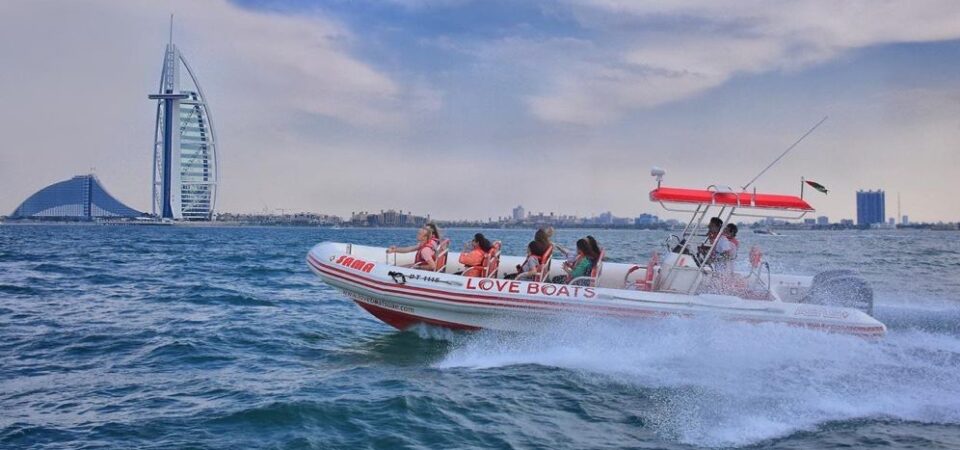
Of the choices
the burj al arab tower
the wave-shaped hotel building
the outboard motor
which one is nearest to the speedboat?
the outboard motor

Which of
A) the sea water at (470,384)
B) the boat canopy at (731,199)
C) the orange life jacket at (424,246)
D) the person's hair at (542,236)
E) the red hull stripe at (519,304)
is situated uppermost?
the boat canopy at (731,199)

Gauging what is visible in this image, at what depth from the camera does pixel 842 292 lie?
8.63 meters

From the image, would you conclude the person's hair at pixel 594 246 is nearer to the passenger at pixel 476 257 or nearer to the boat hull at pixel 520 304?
the boat hull at pixel 520 304

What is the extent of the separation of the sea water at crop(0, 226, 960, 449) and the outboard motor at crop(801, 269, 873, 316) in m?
0.57

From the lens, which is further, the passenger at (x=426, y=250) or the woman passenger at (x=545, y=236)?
the passenger at (x=426, y=250)

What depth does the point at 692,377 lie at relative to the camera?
7.04 metres

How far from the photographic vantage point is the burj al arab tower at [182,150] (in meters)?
102

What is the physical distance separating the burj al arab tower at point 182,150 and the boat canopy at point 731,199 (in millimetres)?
104319

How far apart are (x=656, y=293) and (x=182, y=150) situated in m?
107

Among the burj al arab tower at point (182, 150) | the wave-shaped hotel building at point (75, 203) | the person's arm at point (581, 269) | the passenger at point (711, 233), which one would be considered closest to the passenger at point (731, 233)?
the passenger at point (711, 233)

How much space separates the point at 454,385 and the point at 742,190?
14.4 ft

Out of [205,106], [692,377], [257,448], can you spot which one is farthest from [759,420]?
[205,106]

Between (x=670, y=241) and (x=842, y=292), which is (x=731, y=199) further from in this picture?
(x=842, y=292)

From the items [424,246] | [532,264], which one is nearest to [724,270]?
[532,264]
